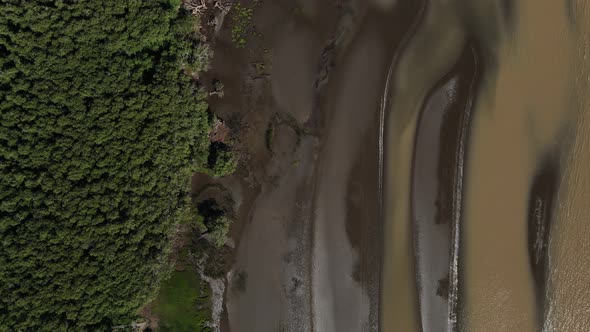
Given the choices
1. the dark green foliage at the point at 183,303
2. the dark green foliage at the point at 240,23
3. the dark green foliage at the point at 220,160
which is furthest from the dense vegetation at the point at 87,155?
the dark green foliage at the point at 240,23

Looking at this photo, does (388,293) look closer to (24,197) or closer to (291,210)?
(291,210)

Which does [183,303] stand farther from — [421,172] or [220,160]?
[421,172]

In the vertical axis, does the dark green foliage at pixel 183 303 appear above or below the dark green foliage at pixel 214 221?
below

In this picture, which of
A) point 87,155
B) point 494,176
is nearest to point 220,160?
point 87,155

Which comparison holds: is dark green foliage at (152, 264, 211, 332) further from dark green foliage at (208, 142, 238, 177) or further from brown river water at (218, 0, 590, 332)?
dark green foliage at (208, 142, 238, 177)

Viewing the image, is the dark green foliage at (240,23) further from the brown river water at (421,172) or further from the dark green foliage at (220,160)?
the dark green foliage at (220,160)

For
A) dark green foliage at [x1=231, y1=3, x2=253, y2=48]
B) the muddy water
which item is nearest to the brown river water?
the muddy water
